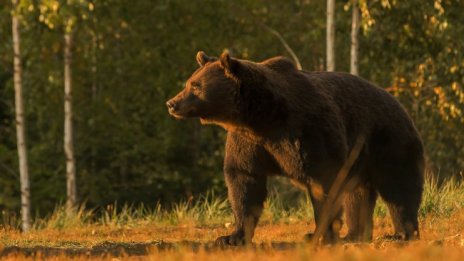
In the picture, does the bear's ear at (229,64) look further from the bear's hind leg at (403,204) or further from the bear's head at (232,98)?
the bear's hind leg at (403,204)

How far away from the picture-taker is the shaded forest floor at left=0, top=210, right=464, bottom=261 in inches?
222

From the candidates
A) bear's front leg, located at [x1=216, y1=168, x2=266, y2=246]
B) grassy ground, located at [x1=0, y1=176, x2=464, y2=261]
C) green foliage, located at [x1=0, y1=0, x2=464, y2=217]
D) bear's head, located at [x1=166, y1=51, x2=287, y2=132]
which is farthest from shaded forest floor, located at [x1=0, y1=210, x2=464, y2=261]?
green foliage, located at [x1=0, y1=0, x2=464, y2=217]

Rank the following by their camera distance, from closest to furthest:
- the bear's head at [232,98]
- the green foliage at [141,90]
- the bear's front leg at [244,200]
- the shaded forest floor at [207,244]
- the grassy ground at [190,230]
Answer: the shaded forest floor at [207,244], the grassy ground at [190,230], the bear's head at [232,98], the bear's front leg at [244,200], the green foliage at [141,90]

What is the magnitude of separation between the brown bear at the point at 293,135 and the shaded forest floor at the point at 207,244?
1.35ft

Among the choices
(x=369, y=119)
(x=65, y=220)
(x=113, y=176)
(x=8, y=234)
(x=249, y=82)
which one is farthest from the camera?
(x=113, y=176)

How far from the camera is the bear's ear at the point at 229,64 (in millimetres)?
7984

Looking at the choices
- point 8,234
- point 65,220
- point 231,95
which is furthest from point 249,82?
point 65,220

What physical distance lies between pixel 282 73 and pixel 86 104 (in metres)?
17.8

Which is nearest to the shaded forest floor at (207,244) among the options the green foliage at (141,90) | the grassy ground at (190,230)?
the grassy ground at (190,230)

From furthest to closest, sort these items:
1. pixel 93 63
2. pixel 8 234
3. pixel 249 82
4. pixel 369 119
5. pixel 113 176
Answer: pixel 113 176 < pixel 93 63 < pixel 8 234 < pixel 369 119 < pixel 249 82

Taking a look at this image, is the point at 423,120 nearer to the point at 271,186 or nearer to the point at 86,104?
the point at 271,186

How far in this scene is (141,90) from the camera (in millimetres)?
25203

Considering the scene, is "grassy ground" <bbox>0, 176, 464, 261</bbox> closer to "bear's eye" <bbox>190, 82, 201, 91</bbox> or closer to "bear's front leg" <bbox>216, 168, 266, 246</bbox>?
"bear's front leg" <bbox>216, 168, 266, 246</bbox>

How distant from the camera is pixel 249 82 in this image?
8.10 meters
